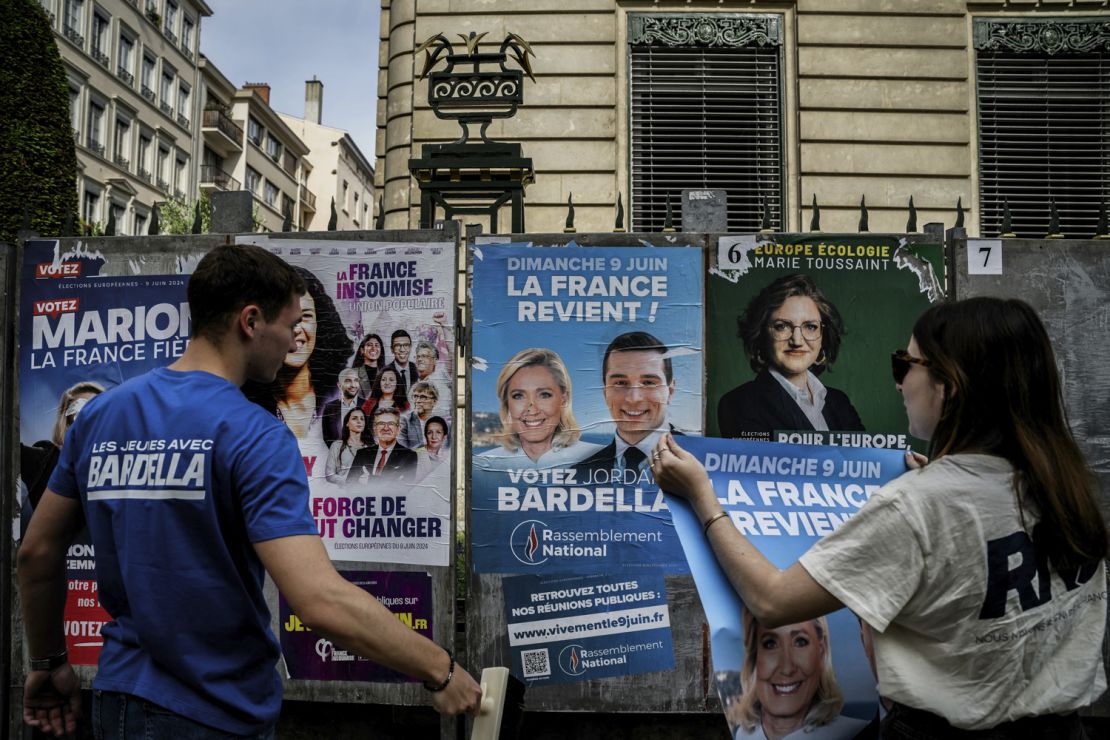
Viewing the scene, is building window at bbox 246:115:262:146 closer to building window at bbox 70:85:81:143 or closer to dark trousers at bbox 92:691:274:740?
building window at bbox 70:85:81:143

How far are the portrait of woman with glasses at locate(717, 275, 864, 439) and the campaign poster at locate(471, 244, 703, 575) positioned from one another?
25cm

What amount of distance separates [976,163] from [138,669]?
12884 mm

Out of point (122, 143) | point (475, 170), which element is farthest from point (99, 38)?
point (475, 170)

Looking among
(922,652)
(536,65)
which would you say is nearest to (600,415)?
(922,652)

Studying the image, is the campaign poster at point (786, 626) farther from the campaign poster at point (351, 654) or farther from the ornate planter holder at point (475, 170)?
the ornate planter holder at point (475, 170)

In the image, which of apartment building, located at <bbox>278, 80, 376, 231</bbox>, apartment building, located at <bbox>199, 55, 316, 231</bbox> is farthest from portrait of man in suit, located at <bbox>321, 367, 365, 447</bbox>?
apartment building, located at <bbox>278, 80, 376, 231</bbox>

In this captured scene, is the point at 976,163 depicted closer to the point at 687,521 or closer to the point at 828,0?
the point at 828,0

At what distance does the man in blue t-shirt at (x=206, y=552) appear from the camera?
2418 mm

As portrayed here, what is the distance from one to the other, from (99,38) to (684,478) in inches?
1958

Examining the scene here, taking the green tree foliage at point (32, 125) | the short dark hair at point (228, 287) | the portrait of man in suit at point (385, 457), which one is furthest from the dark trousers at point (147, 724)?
the green tree foliage at point (32, 125)

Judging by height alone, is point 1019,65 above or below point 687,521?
above

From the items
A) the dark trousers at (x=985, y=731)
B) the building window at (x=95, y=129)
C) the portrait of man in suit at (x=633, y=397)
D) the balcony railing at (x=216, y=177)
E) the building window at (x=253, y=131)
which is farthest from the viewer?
the building window at (x=253, y=131)

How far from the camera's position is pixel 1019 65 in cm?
A: 1337

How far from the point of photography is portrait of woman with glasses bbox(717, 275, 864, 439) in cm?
482
